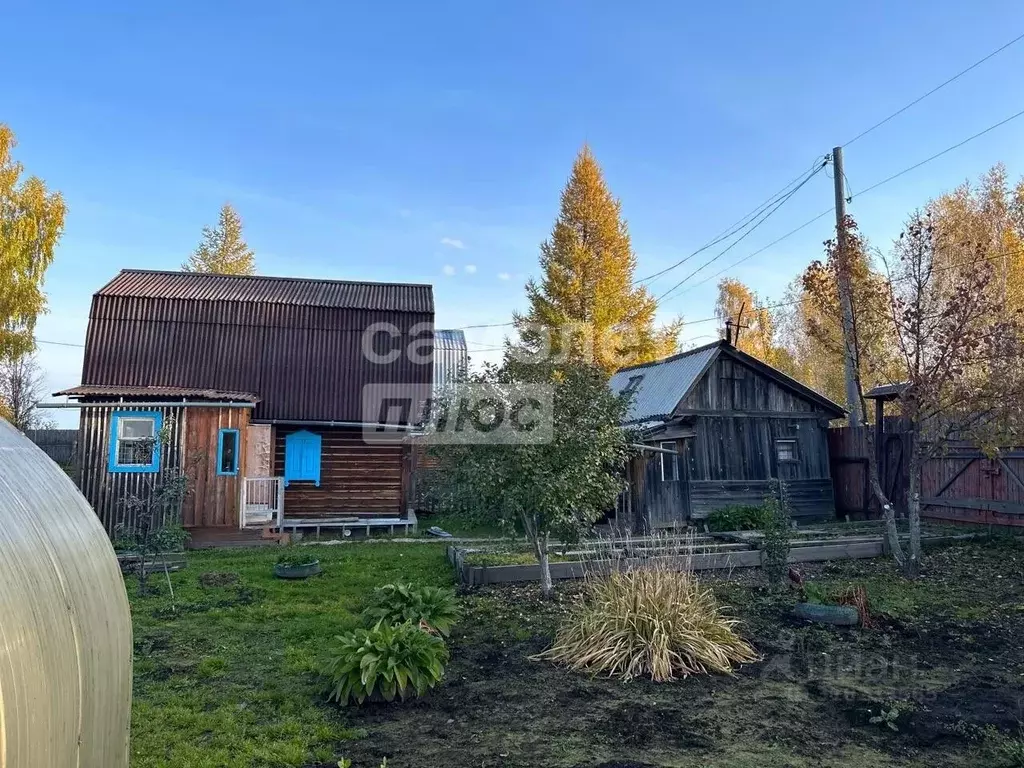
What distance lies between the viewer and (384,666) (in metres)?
4.93

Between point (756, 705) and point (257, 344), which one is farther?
point (257, 344)

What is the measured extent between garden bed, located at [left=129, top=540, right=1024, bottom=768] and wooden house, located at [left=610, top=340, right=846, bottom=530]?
669 cm

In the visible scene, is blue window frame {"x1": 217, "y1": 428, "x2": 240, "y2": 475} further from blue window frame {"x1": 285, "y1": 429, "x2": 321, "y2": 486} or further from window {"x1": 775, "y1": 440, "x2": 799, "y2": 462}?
window {"x1": 775, "y1": 440, "x2": 799, "y2": 462}

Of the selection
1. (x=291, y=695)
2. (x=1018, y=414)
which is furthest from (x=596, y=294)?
(x=291, y=695)

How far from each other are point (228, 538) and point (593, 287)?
1907 centimetres

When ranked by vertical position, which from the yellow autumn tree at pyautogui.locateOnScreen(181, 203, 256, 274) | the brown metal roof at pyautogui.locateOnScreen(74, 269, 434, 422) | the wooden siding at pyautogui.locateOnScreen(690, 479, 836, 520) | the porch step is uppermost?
the yellow autumn tree at pyautogui.locateOnScreen(181, 203, 256, 274)

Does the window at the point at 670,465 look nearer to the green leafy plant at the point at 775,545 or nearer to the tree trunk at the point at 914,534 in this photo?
the tree trunk at the point at 914,534

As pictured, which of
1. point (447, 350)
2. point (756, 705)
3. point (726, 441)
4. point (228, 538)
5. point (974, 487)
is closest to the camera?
point (756, 705)

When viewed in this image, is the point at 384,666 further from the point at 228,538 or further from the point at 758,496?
the point at 758,496

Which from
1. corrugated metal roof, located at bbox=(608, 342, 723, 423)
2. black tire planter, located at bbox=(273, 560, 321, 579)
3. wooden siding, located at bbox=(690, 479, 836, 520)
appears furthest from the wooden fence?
black tire planter, located at bbox=(273, 560, 321, 579)

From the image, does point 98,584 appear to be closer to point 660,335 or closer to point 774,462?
point 774,462

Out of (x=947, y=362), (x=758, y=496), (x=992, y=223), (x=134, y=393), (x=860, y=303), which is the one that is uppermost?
(x=992, y=223)

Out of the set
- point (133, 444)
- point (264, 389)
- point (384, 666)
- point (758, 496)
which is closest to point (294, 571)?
point (384, 666)

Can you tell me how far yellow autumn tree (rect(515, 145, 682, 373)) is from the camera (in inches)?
1103
